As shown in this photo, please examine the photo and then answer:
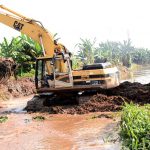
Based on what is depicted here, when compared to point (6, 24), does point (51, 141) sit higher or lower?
lower

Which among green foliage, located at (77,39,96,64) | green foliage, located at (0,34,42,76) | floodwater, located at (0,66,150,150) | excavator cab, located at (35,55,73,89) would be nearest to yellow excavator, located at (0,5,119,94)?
excavator cab, located at (35,55,73,89)

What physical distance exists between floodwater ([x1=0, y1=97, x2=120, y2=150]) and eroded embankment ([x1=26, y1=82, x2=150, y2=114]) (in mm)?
552

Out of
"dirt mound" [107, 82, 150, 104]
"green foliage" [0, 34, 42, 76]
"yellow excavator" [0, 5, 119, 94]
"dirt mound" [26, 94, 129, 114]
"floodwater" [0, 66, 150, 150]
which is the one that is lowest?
"floodwater" [0, 66, 150, 150]

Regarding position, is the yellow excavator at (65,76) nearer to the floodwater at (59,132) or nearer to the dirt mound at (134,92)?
the dirt mound at (134,92)

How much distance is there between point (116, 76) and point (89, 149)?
8.70m

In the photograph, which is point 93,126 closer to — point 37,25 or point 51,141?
point 51,141

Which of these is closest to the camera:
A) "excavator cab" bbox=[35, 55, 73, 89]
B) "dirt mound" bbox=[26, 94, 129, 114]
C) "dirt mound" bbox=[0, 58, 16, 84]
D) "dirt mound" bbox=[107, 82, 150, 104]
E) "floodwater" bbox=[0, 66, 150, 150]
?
"floodwater" bbox=[0, 66, 150, 150]

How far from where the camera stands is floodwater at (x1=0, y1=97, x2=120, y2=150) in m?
9.90

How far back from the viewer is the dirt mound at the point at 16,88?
23047 mm

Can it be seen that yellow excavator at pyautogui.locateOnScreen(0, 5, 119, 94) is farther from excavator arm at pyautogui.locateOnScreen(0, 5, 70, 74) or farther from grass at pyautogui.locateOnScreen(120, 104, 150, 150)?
grass at pyautogui.locateOnScreen(120, 104, 150, 150)

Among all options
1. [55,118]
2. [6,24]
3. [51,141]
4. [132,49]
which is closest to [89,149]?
[51,141]

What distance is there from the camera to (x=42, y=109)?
15945 mm

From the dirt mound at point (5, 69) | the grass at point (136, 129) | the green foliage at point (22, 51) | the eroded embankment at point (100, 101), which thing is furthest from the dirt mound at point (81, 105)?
the green foliage at point (22, 51)

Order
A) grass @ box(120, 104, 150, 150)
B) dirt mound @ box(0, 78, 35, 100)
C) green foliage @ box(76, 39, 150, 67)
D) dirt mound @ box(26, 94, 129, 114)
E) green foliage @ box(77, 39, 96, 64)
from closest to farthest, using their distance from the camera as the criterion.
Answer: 1. grass @ box(120, 104, 150, 150)
2. dirt mound @ box(26, 94, 129, 114)
3. dirt mound @ box(0, 78, 35, 100)
4. green foliage @ box(77, 39, 96, 64)
5. green foliage @ box(76, 39, 150, 67)
